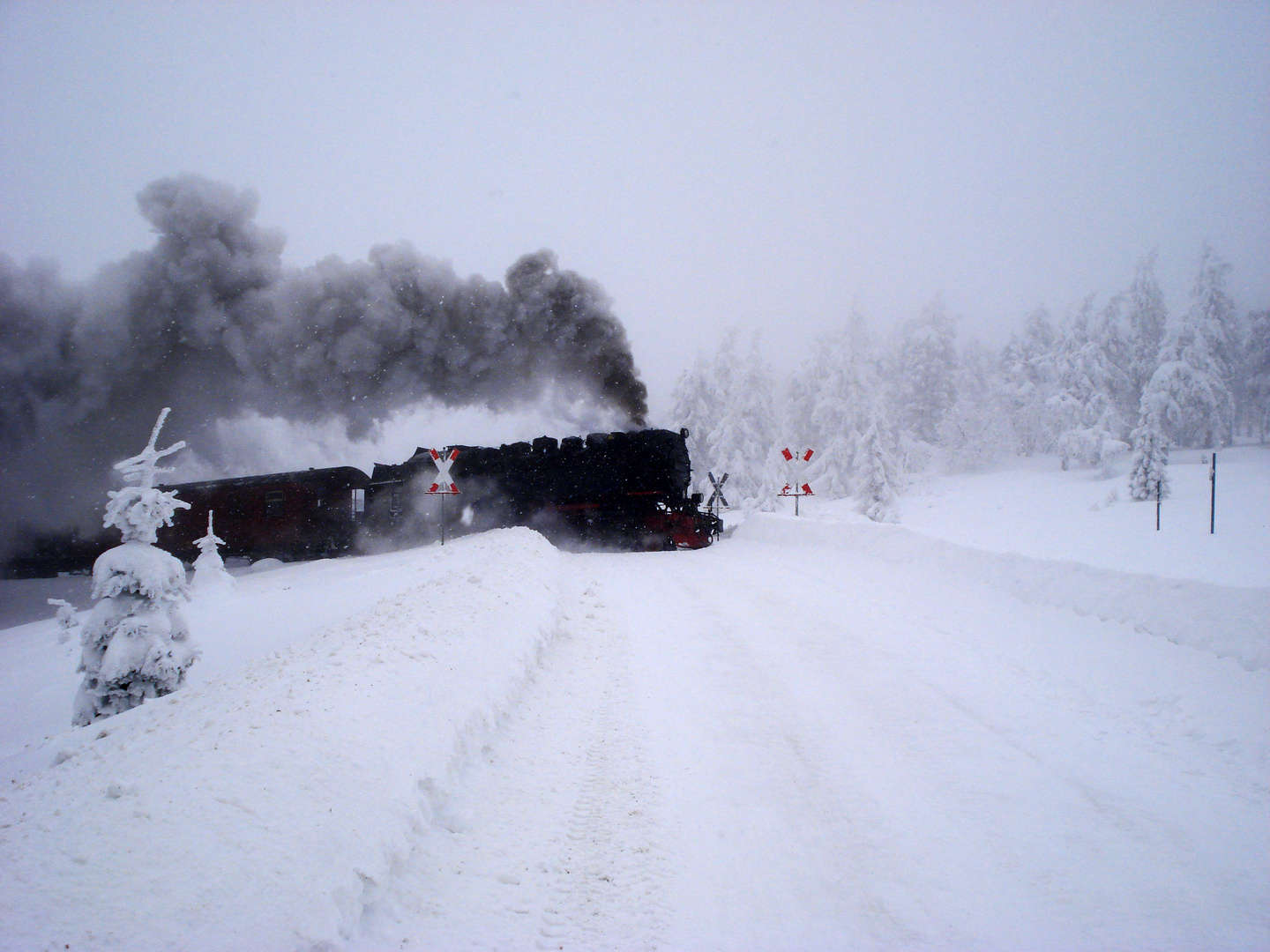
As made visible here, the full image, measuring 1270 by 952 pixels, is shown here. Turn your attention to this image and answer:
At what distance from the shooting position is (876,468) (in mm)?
30125

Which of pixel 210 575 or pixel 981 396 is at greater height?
pixel 981 396

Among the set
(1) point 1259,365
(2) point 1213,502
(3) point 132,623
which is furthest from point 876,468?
(3) point 132,623

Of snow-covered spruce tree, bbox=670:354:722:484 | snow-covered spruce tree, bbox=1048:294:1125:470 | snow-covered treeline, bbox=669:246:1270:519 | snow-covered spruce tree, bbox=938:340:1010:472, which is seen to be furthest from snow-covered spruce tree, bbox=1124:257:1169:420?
snow-covered spruce tree, bbox=670:354:722:484

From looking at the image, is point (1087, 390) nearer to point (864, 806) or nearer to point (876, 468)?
point (876, 468)

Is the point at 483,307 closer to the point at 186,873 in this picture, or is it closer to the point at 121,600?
the point at 121,600

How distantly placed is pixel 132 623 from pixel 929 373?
4589 cm

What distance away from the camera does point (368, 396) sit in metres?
23.6

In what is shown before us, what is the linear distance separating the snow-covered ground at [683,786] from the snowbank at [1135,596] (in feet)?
0.12

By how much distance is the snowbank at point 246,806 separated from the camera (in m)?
2.04

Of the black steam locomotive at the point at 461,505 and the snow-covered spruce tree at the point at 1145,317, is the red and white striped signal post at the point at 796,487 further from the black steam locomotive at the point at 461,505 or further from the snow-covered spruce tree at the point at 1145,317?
the snow-covered spruce tree at the point at 1145,317

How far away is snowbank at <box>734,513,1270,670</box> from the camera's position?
4.99 metres

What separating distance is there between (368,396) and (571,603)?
59.5 ft

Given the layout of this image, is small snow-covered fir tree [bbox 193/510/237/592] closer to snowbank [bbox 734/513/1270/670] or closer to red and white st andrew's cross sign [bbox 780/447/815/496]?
snowbank [bbox 734/513/1270/670]

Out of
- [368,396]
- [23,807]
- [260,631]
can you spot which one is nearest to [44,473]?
[368,396]
